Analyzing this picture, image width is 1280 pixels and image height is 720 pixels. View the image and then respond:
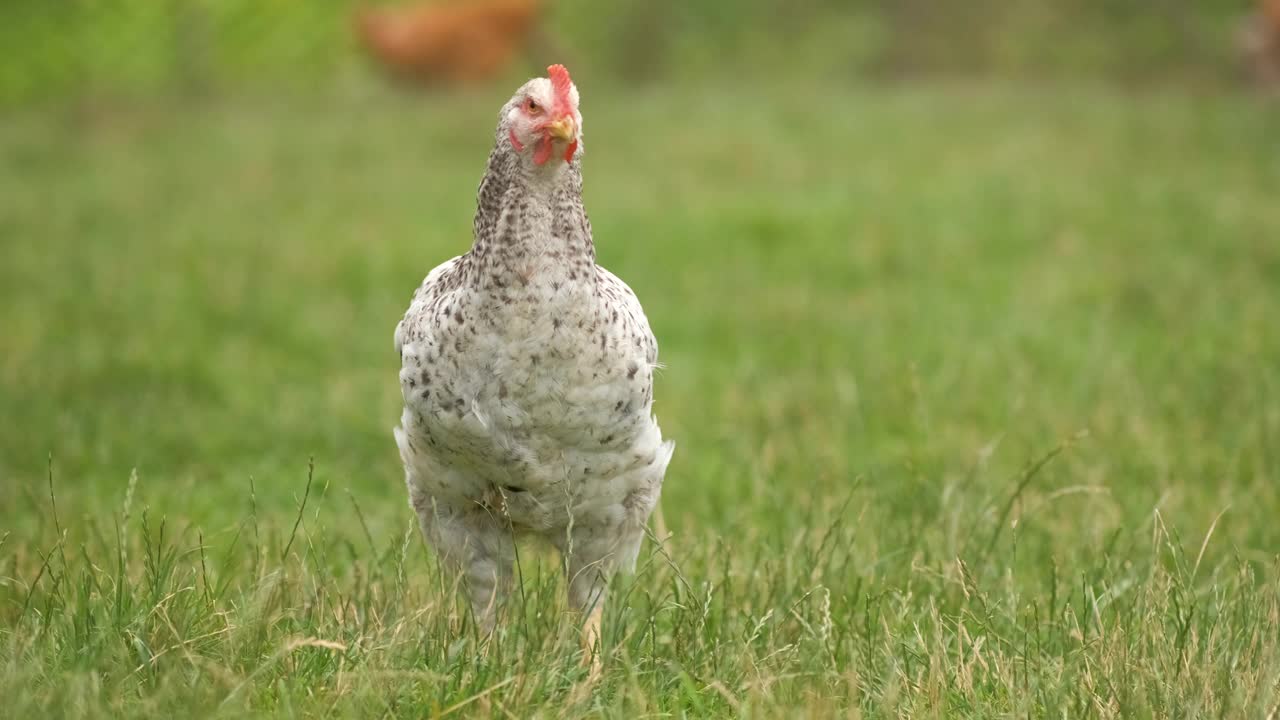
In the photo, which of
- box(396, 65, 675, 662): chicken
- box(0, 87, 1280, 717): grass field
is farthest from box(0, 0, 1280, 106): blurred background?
box(396, 65, 675, 662): chicken

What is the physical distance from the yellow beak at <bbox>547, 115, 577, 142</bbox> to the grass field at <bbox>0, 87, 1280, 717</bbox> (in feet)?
3.07

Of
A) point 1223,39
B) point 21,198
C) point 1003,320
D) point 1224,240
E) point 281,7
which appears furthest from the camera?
point 281,7

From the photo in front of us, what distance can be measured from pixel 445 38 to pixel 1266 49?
9132mm

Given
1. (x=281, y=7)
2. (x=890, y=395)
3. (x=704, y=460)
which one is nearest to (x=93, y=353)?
(x=704, y=460)

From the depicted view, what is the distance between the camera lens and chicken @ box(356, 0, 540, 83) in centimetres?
1638

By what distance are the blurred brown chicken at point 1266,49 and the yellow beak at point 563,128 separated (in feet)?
43.2

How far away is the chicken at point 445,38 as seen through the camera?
16.4 metres

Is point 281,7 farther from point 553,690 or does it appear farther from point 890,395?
point 553,690

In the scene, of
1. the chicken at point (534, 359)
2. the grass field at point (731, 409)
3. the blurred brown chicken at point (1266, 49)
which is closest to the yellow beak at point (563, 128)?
the chicken at point (534, 359)

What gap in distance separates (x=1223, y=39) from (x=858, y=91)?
5.06m

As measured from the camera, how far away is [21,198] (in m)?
11.0

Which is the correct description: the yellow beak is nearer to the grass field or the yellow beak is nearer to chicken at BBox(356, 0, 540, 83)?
the grass field

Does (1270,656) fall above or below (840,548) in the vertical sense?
above

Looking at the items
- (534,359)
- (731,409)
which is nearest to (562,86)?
(534,359)
